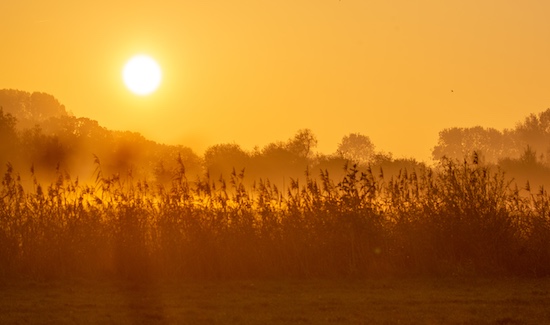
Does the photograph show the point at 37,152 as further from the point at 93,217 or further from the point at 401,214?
the point at 401,214

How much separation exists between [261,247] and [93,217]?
380 centimetres

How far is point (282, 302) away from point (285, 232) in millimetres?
3947

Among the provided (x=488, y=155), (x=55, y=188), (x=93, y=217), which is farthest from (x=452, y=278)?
(x=488, y=155)

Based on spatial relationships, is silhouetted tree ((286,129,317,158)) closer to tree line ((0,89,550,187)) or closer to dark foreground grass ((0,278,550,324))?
tree line ((0,89,550,187))

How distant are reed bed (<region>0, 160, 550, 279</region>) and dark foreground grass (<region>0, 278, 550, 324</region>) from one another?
Result: 77 cm

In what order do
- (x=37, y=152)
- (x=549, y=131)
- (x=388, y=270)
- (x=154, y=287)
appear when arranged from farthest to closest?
(x=549, y=131), (x=37, y=152), (x=388, y=270), (x=154, y=287)

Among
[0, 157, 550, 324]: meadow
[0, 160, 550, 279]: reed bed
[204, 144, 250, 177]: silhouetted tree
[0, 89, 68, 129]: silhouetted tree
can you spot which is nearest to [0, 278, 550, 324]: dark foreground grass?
[0, 157, 550, 324]: meadow

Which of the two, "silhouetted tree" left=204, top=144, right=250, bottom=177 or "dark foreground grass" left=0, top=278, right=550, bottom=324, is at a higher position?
"silhouetted tree" left=204, top=144, right=250, bottom=177

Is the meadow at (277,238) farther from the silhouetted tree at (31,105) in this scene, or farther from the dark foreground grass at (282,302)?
the silhouetted tree at (31,105)

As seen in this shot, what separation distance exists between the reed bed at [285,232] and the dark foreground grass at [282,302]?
77 centimetres

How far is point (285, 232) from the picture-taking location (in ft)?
65.3

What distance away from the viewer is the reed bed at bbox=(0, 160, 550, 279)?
19297 millimetres

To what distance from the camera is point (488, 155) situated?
105m

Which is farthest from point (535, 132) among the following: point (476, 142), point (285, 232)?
point (285, 232)
